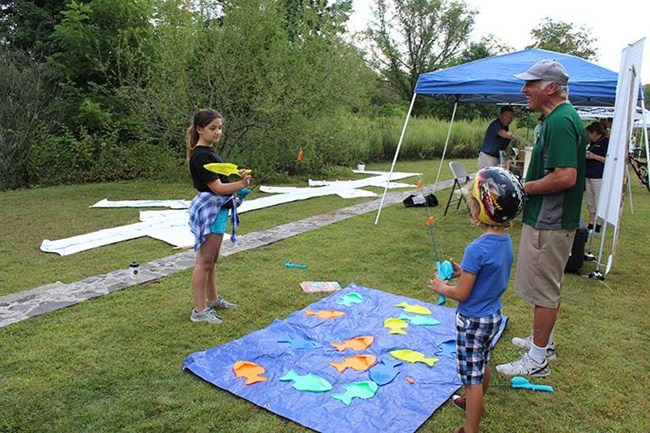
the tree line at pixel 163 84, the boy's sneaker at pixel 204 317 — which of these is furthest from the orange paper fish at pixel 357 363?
the tree line at pixel 163 84

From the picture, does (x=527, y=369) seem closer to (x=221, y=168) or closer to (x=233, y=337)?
(x=233, y=337)

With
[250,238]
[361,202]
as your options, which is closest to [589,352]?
[250,238]

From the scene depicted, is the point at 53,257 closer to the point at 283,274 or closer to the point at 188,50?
the point at 283,274

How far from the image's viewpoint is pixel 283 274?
4.41m

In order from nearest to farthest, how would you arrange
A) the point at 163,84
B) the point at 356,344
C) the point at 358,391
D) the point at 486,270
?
the point at 486,270 < the point at 358,391 < the point at 356,344 < the point at 163,84

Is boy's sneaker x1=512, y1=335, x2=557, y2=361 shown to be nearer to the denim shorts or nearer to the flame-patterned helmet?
the flame-patterned helmet

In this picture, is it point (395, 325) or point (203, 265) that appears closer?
point (203, 265)

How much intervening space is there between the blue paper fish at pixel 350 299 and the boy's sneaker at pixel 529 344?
3.95 ft

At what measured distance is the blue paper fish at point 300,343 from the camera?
3.04 m

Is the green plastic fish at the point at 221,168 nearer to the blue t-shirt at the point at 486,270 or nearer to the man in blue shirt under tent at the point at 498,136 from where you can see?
the blue t-shirt at the point at 486,270

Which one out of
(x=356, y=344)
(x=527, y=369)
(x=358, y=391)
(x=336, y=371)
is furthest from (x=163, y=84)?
(x=527, y=369)

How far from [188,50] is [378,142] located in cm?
856

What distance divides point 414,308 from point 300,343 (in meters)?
1.06

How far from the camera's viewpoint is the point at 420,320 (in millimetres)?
3469
